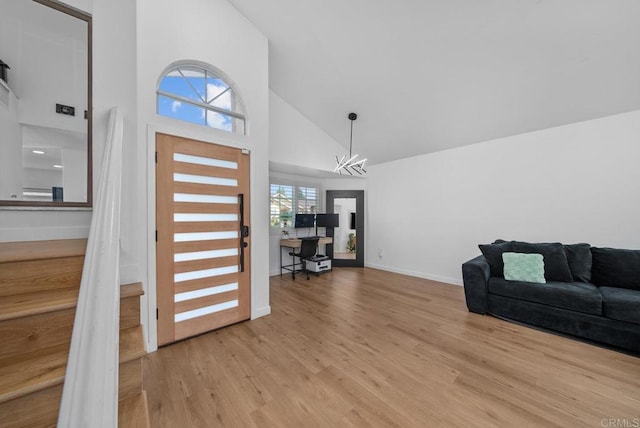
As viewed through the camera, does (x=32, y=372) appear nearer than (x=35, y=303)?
Yes

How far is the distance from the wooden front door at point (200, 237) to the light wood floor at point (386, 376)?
0.25 metres

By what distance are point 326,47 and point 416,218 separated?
12.2ft

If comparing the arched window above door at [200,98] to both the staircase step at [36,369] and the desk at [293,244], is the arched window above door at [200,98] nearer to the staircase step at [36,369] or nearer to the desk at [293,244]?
the staircase step at [36,369]

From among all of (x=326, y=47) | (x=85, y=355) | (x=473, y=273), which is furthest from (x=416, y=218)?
(x=85, y=355)

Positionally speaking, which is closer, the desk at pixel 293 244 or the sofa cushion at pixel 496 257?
the sofa cushion at pixel 496 257

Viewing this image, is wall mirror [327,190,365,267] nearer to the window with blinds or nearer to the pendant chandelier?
the window with blinds

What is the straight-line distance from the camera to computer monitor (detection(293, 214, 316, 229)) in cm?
533

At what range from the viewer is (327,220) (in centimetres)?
565

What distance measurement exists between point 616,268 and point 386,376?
10.8 feet

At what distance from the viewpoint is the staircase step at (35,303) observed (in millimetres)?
894

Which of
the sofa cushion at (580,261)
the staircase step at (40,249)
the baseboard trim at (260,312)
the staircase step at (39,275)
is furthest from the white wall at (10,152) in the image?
the sofa cushion at (580,261)

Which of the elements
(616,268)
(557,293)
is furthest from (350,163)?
(616,268)

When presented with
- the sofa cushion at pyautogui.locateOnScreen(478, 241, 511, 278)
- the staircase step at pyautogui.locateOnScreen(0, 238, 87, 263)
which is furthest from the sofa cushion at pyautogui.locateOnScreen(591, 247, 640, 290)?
the staircase step at pyautogui.locateOnScreen(0, 238, 87, 263)

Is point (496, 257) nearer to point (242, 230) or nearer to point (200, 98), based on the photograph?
point (242, 230)
